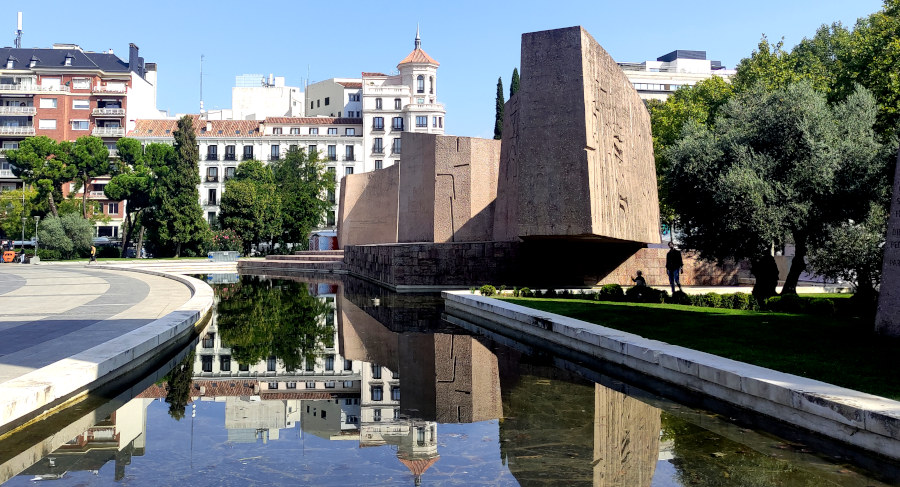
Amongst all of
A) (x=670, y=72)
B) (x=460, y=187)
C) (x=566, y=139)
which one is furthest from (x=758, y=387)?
(x=670, y=72)

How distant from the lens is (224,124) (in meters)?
80.7

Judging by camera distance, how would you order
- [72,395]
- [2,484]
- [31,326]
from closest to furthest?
[2,484], [72,395], [31,326]

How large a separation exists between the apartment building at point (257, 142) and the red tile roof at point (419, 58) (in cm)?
937

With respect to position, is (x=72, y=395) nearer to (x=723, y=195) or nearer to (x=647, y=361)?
(x=647, y=361)

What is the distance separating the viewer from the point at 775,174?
63.0 feet

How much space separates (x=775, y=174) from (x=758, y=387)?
13806 millimetres

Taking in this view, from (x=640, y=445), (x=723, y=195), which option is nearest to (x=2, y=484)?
(x=640, y=445)

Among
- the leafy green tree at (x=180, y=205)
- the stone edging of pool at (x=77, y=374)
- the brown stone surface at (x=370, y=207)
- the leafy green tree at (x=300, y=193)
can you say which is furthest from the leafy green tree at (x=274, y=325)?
the leafy green tree at (x=300, y=193)

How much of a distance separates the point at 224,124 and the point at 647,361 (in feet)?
256

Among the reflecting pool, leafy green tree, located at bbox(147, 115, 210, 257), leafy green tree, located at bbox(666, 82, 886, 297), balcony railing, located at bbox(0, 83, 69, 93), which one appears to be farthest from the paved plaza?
balcony railing, located at bbox(0, 83, 69, 93)

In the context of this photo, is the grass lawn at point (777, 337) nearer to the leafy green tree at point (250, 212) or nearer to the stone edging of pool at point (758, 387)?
the stone edging of pool at point (758, 387)

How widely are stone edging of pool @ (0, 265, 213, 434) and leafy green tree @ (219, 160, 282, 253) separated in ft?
160

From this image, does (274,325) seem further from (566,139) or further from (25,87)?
(25,87)

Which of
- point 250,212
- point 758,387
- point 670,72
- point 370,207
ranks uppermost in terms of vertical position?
point 670,72
